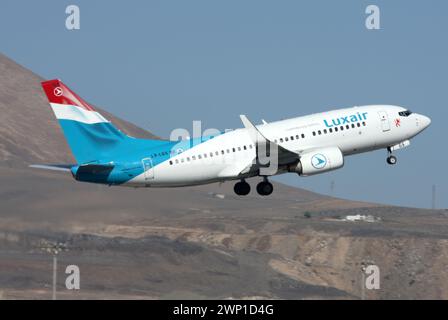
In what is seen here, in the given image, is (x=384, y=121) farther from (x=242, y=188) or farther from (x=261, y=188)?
(x=242, y=188)

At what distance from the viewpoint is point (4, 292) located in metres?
97.8

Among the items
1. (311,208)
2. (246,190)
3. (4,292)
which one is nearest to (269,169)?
(246,190)

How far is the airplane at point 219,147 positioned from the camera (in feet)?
226

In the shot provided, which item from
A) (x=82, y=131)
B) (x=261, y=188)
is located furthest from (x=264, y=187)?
(x=82, y=131)

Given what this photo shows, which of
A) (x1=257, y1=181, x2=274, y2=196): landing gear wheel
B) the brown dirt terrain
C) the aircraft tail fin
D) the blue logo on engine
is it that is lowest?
the brown dirt terrain

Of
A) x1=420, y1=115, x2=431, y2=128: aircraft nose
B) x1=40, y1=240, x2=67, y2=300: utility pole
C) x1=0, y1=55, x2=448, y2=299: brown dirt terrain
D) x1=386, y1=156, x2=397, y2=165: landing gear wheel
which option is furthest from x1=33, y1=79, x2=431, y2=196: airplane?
x1=40, y1=240, x2=67, y2=300: utility pole

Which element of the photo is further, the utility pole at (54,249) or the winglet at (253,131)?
the utility pole at (54,249)

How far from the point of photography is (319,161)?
72.4 meters

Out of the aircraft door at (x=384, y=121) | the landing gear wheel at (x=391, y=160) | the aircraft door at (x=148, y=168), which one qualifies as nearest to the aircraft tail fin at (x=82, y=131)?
the aircraft door at (x=148, y=168)

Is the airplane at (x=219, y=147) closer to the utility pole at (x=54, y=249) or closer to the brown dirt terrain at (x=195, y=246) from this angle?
the brown dirt terrain at (x=195, y=246)

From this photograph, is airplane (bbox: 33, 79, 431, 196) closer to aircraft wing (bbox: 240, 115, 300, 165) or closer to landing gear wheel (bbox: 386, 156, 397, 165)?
aircraft wing (bbox: 240, 115, 300, 165)

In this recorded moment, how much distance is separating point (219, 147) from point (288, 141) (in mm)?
4839

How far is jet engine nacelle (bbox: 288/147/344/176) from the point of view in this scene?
72375 millimetres
